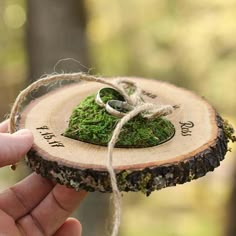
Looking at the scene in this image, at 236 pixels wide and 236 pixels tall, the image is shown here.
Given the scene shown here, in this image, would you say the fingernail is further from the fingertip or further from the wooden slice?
the fingertip

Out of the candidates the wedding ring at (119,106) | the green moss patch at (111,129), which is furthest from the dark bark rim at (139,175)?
the wedding ring at (119,106)

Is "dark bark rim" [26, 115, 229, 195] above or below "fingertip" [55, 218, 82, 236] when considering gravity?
above

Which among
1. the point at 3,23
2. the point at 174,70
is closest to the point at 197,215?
the point at 174,70

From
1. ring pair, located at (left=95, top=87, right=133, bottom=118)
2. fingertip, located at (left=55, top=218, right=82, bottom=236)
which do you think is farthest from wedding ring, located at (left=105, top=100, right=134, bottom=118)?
fingertip, located at (left=55, top=218, right=82, bottom=236)

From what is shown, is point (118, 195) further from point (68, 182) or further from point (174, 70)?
point (174, 70)

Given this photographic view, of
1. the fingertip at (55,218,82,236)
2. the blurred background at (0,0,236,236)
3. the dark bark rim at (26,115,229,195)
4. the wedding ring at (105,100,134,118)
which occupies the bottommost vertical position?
the blurred background at (0,0,236,236)

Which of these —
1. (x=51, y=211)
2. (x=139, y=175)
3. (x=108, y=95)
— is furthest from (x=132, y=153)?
(x=51, y=211)

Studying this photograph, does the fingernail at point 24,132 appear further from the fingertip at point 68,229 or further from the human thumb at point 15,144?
the fingertip at point 68,229
